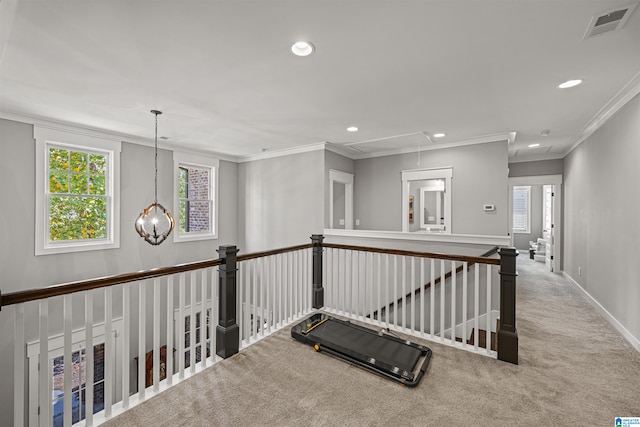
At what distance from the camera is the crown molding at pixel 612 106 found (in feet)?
9.09

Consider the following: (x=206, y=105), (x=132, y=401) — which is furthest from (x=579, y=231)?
(x=132, y=401)

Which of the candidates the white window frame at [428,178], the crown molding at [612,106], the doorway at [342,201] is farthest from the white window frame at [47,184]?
the crown molding at [612,106]

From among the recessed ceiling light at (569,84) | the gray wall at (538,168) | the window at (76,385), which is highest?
the recessed ceiling light at (569,84)

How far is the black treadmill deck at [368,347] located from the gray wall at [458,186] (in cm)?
306

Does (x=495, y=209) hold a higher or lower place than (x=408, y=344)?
higher

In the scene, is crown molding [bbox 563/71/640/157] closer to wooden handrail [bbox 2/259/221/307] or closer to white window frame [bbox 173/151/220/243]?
wooden handrail [bbox 2/259/221/307]

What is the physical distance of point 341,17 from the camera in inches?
71.2

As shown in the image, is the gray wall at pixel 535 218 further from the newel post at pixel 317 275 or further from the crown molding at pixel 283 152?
the newel post at pixel 317 275

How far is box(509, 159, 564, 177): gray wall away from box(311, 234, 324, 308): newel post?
570cm

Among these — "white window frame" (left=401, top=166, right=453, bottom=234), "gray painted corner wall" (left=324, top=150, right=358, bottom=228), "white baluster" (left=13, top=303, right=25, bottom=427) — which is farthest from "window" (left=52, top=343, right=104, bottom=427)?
"white window frame" (left=401, top=166, right=453, bottom=234)

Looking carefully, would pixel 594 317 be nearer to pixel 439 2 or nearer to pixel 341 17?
pixel 439 2

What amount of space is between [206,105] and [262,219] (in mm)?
3179

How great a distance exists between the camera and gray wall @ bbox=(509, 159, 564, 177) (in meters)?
6.28

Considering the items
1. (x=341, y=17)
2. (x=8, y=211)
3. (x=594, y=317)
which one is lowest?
(x=594, y=317)
